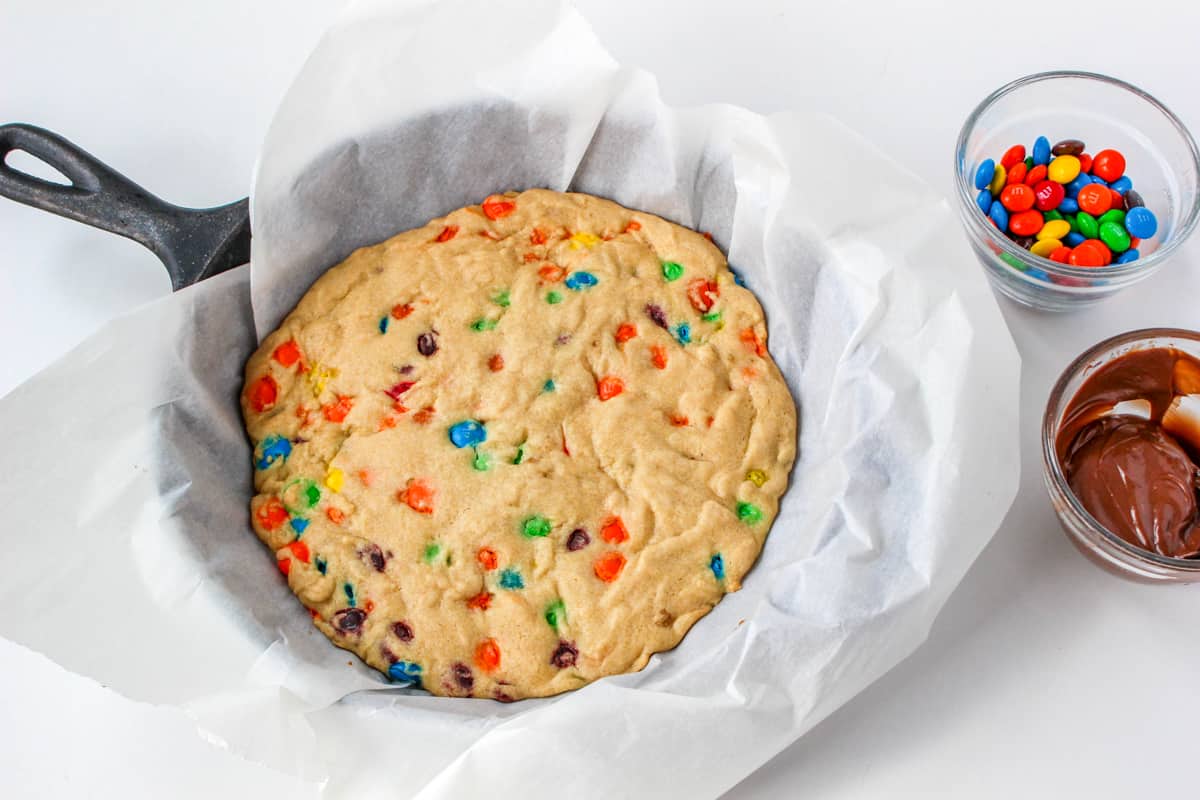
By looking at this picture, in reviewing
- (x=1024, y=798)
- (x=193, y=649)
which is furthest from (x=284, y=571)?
(x=1024, y=798)

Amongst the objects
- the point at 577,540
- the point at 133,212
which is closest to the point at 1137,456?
the point at 577,540

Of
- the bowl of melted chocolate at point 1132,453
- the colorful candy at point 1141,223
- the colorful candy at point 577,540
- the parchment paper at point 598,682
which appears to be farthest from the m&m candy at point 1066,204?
the colorful candy at point 577,540

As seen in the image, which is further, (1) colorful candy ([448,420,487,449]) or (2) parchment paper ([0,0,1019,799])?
(1) colorful candy ([448,420,487,449])

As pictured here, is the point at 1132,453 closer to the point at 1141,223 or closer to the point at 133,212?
the point at 1141,223

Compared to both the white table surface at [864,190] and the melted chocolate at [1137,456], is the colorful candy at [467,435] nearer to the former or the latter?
the white table surface at [864,190]

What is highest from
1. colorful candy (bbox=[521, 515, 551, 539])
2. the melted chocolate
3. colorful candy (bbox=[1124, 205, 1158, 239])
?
colorful candy (bbox=[1124, 205, 1158, 239])

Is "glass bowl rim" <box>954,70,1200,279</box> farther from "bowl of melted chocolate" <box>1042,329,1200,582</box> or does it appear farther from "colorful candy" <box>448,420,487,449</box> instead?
"colorful candy" <box>448,420,487,449</box>

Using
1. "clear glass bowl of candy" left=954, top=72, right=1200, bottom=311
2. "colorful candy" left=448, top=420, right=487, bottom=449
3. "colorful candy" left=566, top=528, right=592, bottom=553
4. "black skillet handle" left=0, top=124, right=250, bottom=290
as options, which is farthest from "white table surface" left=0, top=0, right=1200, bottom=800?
"colorful candy" left=448, top=420, right=487, bottom=449
